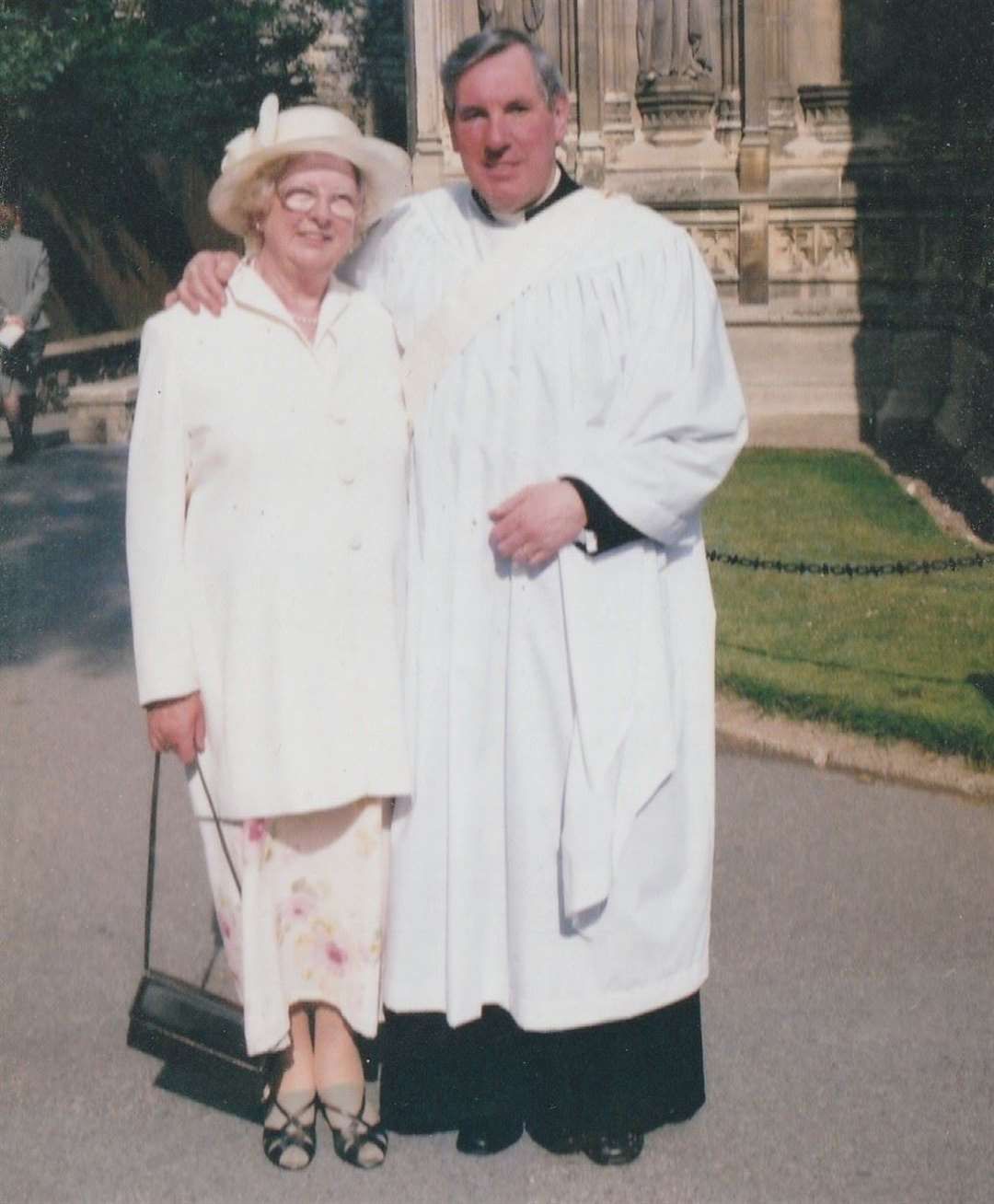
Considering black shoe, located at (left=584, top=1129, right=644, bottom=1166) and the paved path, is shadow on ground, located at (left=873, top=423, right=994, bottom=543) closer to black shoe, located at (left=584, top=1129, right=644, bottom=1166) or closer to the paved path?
the paved path

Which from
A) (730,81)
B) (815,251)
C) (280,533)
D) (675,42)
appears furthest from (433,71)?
(280,533)

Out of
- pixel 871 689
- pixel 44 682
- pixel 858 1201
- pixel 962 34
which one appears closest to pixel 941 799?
pixel 871 689

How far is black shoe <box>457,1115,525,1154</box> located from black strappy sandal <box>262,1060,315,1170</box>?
32 cm

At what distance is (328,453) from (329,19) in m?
27.2

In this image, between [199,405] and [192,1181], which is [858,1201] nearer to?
[192,1181]

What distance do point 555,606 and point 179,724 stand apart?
800 mm

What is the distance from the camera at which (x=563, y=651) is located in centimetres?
368

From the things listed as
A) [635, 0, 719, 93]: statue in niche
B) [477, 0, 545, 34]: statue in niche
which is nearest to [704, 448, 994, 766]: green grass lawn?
[635, 0, 719, 93]: statue in niche

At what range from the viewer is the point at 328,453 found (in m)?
3.66

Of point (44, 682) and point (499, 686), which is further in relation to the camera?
point (44, 682)

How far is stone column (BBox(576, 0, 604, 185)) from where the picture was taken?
1467 cm

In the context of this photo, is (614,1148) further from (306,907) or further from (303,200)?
(303,200)

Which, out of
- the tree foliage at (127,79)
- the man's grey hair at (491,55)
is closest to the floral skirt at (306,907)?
the man's grey hair at (491,55)

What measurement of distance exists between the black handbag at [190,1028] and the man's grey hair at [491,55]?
1.53 meters
